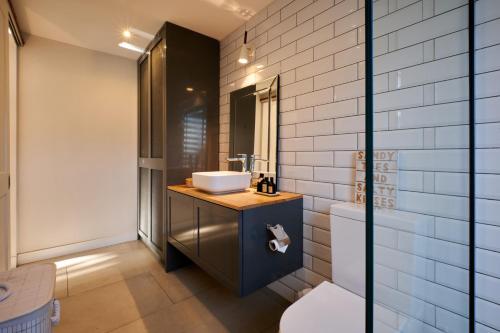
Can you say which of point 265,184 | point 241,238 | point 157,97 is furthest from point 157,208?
point 241,238

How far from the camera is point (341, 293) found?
1.18 meters

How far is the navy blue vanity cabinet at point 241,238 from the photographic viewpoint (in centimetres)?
133

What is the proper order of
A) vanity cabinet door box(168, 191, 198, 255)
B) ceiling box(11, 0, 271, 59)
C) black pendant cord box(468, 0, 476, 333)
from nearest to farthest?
black pendant cord box(468, 0, 476, 333)
vanity cabinet door box(168, 191, 198, 255)
ceiling box(11, 0, 271, 59)

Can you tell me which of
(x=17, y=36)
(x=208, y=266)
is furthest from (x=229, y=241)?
(x=17, y=36)

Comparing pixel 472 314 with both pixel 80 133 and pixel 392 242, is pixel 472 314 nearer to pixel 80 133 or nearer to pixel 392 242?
pixel 392 242

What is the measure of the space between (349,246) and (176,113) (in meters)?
1.87

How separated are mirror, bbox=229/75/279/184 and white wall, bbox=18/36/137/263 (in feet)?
5.25

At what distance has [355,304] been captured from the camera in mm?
1102

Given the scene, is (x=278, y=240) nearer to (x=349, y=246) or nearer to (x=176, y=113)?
(x=349, y=246)

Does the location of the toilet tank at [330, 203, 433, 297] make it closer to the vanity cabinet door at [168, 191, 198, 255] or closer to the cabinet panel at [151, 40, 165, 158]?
the vanity cabinet door at [168, 191, 198, 255]

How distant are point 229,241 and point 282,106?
108 cm

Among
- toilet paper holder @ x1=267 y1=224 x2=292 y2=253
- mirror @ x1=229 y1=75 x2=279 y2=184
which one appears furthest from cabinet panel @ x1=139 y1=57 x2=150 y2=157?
toilet paper holder @ x1=267 y1=224 x2=292 y2=253

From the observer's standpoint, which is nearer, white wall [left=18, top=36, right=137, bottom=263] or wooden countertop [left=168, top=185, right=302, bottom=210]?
wooden countertop [left=168, top=185, right=302, bottom=210]

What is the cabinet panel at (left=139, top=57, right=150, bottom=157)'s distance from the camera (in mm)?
2713
